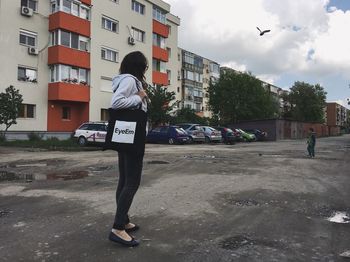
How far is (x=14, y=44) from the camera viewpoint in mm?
30062

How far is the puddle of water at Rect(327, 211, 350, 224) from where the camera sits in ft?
18.8

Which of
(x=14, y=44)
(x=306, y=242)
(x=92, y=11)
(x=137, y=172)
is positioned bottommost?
(x=306, y=242)

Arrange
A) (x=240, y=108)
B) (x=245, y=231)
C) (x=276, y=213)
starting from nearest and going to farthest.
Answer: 1. (x=245, y=231)
2. (x=276, y=213)
3. (x=240, y=108)

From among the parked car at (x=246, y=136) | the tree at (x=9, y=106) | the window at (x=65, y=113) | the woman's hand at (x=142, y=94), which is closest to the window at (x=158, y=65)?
the parked car at (x=246, y=136)

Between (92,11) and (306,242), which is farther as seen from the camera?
(92,11)

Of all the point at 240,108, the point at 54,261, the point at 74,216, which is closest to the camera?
the point at 54,261

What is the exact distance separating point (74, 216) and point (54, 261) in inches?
70.2

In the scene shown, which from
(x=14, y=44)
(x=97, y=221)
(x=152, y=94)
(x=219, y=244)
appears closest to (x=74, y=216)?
(x=97, y=221)

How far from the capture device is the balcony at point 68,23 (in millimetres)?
32000

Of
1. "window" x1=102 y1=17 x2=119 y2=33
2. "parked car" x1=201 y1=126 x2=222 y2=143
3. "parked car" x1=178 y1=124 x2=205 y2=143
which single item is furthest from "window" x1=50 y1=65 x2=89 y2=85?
"parked car" x1=201 y1=126 x2=222 y2=143

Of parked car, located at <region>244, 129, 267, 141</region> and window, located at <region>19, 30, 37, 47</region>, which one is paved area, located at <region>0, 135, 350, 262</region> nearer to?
window, located at <region>19, 30, 37, 47</region>

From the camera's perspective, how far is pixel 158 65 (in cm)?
A: 4575

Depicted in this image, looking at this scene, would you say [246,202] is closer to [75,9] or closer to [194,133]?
[194,133]

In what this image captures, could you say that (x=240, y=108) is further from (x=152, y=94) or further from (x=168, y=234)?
(x=168, y=234)
